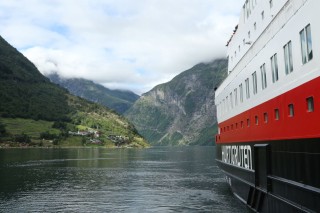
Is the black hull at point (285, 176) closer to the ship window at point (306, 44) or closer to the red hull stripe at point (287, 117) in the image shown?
the red hull stripe at point (287, 117)

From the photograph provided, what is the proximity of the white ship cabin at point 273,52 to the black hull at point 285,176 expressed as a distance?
313 centimetres

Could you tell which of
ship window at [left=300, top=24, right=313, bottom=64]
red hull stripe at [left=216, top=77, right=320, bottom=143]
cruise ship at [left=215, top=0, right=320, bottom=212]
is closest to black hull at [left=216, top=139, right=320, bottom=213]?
cruise ship at [left=215, top=0, right=320, bottom=212]

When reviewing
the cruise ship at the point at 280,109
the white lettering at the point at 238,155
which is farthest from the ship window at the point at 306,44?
the white lettering at the point at 238,155

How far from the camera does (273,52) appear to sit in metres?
20.8

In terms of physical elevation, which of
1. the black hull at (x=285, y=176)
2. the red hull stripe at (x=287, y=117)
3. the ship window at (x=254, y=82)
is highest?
the ship window at (x=254, y=82)

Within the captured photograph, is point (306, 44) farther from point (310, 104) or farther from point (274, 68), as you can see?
point (274, 68)

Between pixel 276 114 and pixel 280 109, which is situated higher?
pixel 280 109

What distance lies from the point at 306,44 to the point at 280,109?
451 centimetres

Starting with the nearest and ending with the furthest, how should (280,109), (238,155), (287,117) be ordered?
(287,117)
(280,109)
(238,155)

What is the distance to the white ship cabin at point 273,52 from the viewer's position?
1566 centimetres

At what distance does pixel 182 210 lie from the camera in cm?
3850

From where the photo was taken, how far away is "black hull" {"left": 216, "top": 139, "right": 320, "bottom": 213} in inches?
586

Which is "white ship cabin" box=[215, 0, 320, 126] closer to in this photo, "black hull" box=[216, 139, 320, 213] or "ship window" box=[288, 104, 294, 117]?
"ship window" box=[288, 104, 294, 117]

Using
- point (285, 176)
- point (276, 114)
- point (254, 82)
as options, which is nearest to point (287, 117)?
point (276, 114)
